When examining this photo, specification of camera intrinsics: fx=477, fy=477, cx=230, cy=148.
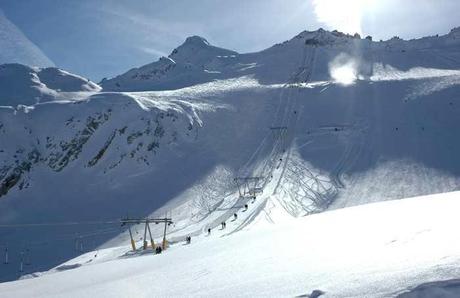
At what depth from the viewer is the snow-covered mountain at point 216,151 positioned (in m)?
52.9

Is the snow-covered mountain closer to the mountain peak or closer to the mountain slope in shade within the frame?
the mountain slope in shade

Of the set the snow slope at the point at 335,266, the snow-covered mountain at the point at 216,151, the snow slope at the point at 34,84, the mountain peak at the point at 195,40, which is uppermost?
the mountain peak at the point at 195,40

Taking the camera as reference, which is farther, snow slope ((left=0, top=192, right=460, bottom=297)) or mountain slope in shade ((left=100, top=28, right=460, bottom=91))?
mountain slope in shade ((left=100, top=28, right=460, bottom=91))

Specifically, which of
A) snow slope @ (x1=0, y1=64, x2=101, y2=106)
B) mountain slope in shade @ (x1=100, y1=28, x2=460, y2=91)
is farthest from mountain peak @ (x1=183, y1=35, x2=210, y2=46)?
snow slope @ (x1=0, y1=64, x2=101, y2=106)

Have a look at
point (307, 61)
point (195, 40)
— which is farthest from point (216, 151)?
point (195, 40)

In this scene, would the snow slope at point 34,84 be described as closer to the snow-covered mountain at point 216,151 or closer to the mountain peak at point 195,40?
the snow-covered mountain at point 216,151

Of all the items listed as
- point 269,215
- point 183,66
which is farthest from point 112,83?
point 269,215

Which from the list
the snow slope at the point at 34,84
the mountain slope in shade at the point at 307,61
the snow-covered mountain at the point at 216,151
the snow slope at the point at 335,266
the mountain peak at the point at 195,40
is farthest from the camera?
the mountain peak at the point at 195,40

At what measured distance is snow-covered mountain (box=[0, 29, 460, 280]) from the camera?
52.9 metres

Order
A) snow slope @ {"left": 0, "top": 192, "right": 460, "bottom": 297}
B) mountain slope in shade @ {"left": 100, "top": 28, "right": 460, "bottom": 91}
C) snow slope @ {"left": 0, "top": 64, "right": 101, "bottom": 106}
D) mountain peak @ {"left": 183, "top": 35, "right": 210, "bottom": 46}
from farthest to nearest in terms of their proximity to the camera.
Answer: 1. mountain peak @ {"left": 183, "top": 35, "right": 210, "bottom": 46}
2. mountain slope in shade @ {"left": 100, "top": 28, "right": 460, "bottom": 91}
3. snow slope @ {"left": 0, "top": 64, "right": 101, "bottom": 106}
4. snow slope @ {"left": 0, "top": 192, "right": 460, "bottom": 297}

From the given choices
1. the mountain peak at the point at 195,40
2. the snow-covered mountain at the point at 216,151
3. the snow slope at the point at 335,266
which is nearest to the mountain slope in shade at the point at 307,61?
the snow-covered mountain at the point at 216,151

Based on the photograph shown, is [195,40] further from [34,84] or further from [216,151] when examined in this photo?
[216,151]

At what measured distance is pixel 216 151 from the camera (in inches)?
2832

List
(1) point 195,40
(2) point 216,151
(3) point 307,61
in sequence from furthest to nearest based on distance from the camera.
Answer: (1) point 195,40
(3) point 307,61
(2) point 216,151
